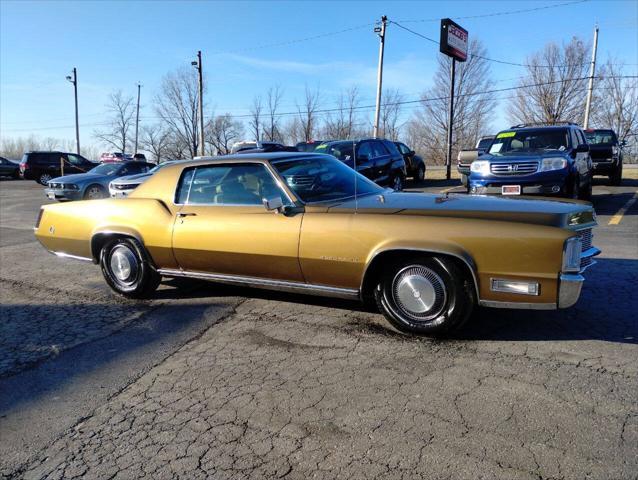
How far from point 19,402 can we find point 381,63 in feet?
78.3

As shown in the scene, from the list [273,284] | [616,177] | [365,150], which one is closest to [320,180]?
[273,284]

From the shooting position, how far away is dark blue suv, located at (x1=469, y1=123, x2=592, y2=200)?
8766 mm

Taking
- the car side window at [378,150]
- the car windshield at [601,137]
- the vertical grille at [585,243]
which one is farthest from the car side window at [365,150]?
the car windshield at [601,137]

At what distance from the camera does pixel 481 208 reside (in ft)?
11.8

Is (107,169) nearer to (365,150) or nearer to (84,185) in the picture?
(84,185)

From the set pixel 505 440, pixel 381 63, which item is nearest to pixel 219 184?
pixel 505 440

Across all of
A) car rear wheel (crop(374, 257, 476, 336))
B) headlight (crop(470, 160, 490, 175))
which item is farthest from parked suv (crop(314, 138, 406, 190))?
car rear wheel (crop(374, 257, 476, 336))

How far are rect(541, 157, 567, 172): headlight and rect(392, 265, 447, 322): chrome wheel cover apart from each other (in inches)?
250

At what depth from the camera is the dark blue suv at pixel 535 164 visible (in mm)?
8766

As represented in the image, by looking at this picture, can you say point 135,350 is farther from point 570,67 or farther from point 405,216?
point 570,67

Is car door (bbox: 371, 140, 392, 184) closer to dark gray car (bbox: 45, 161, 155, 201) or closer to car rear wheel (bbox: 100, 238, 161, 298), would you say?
car rear wheel (bbox: 100, 238, 161, 298)

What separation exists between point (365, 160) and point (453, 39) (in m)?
12.4

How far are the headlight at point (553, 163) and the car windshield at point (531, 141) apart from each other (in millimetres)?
562

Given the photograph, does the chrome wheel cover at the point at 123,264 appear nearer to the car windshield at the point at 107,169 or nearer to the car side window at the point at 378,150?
the car side window at the point at 378,150
